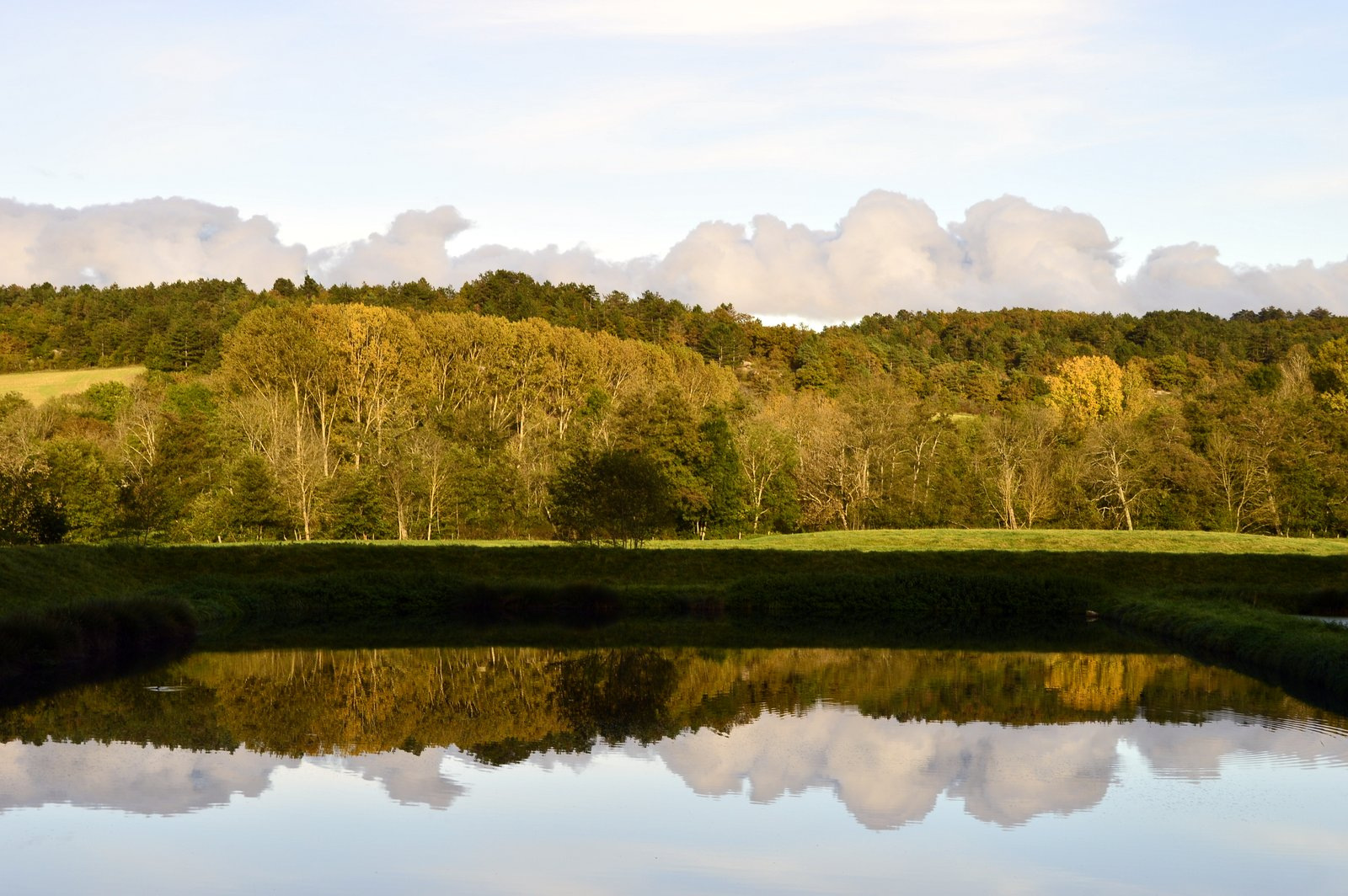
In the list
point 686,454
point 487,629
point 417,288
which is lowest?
point 487,629

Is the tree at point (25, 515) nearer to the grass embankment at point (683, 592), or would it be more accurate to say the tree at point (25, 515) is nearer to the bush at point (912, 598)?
the grass embankment at point (683, 592)

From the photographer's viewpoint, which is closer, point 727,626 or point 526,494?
point 727,626

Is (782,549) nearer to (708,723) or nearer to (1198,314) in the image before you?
(708,723)

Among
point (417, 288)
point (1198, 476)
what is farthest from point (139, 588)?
point (417, 288)

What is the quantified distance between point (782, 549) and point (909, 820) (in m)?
30.9

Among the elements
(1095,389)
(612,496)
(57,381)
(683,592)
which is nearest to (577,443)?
(612,496)

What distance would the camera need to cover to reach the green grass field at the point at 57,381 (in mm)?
93125

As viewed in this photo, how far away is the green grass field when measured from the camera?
306 feet

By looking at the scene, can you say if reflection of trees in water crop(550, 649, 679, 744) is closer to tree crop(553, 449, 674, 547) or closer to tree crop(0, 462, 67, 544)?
tree crop(553, 449, 674, 547)

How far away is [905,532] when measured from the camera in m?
61.8

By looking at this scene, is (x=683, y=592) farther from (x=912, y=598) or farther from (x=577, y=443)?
(x=577, y=443)

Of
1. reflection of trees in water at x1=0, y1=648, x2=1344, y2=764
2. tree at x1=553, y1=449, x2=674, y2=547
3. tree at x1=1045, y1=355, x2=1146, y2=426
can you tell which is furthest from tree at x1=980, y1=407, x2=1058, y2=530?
reflection of trees in water at x1=0, y1=648, x2=1344, y2=764

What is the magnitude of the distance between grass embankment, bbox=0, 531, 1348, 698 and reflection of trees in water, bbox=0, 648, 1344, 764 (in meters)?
2.59

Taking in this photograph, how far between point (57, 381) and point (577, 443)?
184 feet
